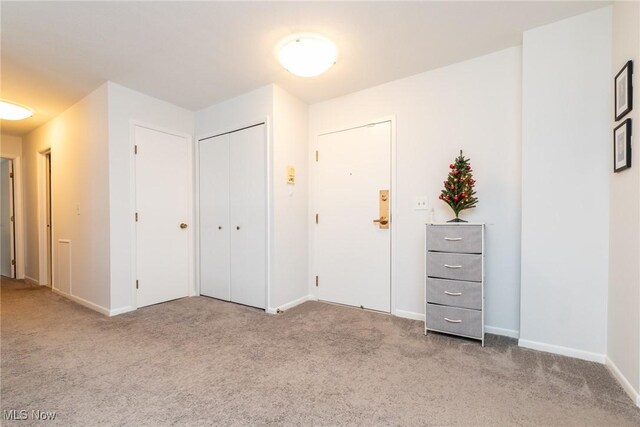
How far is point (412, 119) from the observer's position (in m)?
2.93

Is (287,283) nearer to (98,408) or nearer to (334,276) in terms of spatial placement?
(334,276)

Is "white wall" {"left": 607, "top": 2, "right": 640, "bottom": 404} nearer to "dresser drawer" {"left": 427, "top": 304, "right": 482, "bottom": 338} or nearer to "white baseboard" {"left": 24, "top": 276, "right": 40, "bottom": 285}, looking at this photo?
"dresser drawer" {"left": 427, "top": 304, "right": 482, "bottom": 338}

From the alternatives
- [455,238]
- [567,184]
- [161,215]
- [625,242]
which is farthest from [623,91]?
[161,215]

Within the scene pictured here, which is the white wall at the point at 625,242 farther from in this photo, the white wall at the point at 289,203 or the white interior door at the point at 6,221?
the white interior door at the point at 6,221

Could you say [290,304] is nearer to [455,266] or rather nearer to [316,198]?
[316,198]

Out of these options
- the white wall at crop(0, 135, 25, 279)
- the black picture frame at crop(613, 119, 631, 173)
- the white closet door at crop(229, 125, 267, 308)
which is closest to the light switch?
the white closet door at crop(229, 125, 267, 308)

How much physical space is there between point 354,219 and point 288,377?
73.2 inches

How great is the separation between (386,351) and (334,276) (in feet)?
4.37

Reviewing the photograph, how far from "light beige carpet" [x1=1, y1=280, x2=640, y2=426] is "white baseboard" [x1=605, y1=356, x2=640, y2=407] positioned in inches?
1.4

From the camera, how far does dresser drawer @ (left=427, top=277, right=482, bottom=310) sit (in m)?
2.30

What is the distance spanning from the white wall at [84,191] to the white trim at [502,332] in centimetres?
379

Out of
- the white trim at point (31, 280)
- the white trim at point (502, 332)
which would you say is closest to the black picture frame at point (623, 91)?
the white trim at point (502, 332)

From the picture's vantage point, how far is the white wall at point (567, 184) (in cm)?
200

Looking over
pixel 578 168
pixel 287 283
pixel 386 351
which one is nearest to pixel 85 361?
pixel 287 283
